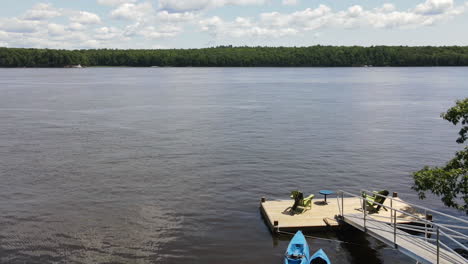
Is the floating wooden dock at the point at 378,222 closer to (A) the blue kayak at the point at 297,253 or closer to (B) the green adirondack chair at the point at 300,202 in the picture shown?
(B) the green adirondack chair at the point at 300,202

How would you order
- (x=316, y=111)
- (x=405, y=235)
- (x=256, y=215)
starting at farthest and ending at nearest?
(x=316, y=111) < (x=256, y=215) < (x=405, y=235)

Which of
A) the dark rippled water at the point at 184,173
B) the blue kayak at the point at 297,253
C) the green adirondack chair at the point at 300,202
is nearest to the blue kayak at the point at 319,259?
the blue kayak at the point at 297,253

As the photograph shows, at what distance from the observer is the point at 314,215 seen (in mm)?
25000

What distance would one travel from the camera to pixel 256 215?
27.4 metres

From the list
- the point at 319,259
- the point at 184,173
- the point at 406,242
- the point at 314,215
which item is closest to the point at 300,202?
the point at 314,215

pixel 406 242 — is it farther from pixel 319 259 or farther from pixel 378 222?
pixel 319 259

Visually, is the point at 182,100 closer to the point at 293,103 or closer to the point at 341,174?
the point at 293,103

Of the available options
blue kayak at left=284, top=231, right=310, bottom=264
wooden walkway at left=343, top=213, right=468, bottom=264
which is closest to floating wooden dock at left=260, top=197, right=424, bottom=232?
wooden walkway at left=343, top=213, right=468, bottom=264

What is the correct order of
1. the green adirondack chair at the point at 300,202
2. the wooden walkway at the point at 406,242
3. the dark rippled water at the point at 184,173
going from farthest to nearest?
the green adirondack chair at the point at 300,202
the dark rippled water at the point at 184,173
the wooden walkway at the point at 406,242

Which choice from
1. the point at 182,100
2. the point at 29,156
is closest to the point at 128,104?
the point at 182,100

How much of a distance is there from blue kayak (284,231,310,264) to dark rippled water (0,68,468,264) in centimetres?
169

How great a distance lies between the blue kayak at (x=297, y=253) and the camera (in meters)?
20.1

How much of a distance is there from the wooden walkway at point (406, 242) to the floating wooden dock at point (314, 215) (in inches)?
46.1

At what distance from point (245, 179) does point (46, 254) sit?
15.9m
